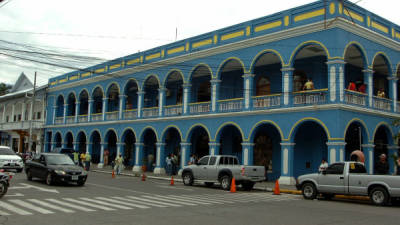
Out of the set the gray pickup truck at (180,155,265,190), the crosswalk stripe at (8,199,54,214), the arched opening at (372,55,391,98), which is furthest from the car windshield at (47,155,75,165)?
the arched opening at (372,55,391,98)

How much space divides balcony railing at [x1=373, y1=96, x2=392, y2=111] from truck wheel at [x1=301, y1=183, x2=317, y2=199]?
8.87m

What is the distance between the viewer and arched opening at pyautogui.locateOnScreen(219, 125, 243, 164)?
27906mm

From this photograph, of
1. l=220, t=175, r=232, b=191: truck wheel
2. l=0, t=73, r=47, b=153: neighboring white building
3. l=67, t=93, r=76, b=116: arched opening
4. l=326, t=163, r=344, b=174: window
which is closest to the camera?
l=326, t=163, r=344, b=174: window

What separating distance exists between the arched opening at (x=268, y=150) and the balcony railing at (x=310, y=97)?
149 inches

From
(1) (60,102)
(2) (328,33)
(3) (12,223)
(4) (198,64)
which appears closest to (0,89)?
(1) (60,102)

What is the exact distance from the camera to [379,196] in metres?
14.5

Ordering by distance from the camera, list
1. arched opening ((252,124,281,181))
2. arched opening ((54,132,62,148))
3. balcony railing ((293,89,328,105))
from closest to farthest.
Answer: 1. balcony railing ((293,89,328,105))
2. arched opening ((252,124,281,181))
3. arched opening ((54,132,62,148))

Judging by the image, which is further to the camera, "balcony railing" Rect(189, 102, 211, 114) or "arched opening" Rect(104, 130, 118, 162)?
"arched opening" Rect(104, 130, 118, 162)

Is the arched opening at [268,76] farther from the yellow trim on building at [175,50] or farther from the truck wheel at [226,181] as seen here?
the truck wheel at [226,181]

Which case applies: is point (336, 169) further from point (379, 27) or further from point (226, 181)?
point (379, 27)

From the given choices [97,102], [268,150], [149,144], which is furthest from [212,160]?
[97,102]

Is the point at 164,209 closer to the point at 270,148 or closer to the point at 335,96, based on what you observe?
the point at 335,96

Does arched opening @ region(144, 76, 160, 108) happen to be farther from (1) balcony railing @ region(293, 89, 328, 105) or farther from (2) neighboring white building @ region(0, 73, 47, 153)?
(1) balcony railing @ region(293, 89, 328, 105)

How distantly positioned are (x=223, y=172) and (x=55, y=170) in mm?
7948
